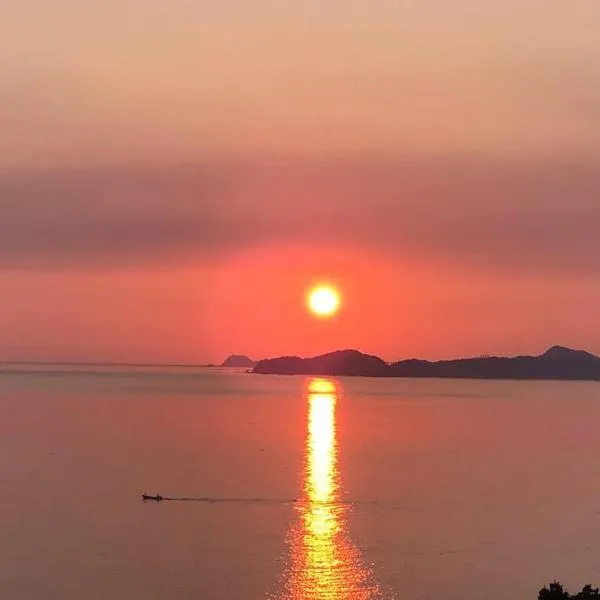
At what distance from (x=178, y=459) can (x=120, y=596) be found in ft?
281

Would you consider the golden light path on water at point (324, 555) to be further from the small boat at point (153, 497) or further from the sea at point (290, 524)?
the small boat at point (153, 497)

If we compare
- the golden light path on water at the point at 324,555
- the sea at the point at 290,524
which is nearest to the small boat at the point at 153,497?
the sea at the point at 290,524

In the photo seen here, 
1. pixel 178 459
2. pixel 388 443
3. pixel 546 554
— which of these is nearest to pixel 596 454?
pixel 388 443

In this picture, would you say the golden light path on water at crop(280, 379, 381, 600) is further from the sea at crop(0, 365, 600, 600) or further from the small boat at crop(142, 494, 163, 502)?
the small boat at crop(142, 494, 163, 502)

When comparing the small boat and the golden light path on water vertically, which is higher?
the small boat

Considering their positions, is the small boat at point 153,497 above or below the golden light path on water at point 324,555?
above

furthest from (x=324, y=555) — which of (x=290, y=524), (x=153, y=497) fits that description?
(x=153, y=497)

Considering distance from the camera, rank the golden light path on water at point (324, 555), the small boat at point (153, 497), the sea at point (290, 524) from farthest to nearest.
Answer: the small boat at point (153, 497) < the sea at point (290, 524) < the golden light path on water at point (324, 555)

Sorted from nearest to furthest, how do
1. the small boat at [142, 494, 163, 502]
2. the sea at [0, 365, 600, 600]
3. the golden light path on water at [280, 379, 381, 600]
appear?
the golden light path on water at [280, 379, 381, 600] < the sea at [0, 365, 600, 600] < the small boat at [142, 494, 163, 502]

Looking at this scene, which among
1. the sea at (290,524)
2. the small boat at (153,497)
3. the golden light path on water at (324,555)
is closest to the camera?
the golden light path on water at (324,555)

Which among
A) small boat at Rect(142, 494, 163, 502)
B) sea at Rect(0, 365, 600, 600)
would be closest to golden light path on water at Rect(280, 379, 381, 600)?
sea at Rect(0, 365, 600, 600)

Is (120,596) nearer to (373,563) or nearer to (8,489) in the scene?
(373,563)

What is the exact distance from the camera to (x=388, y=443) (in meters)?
191

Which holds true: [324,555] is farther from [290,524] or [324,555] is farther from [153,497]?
[153,497]
